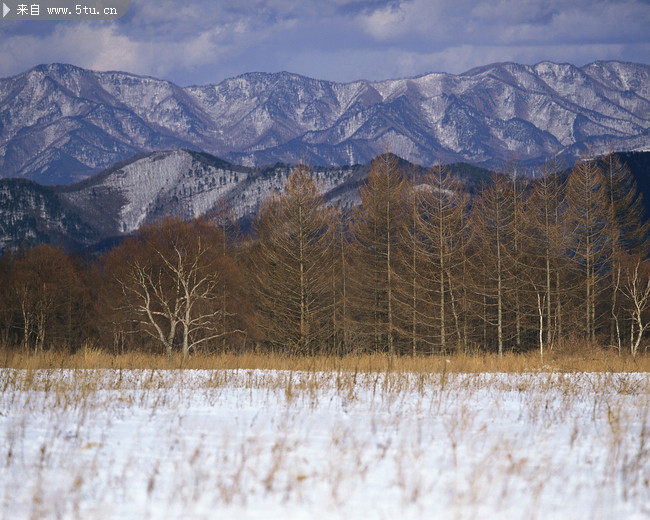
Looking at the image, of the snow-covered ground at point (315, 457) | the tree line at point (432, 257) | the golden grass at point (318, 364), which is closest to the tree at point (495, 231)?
the tree line at point (432, 257)

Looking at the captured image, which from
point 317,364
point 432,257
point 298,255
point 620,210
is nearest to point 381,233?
point 432,257

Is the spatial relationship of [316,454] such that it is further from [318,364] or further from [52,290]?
[52,290]

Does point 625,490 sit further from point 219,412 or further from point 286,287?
point 286,287

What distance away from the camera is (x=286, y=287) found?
2933 centimetres

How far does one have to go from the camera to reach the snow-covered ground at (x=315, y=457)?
4.34m

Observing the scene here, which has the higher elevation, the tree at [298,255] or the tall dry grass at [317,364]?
the tree at [298,255]

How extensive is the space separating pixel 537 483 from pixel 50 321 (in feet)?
171

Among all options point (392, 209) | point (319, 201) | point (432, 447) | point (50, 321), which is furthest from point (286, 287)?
point (50, 321)

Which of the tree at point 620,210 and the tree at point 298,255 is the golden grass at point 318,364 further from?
the tree at point 620,210

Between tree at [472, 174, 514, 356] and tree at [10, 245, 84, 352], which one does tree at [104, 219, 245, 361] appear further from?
tree at [472, 174, 514, 356]

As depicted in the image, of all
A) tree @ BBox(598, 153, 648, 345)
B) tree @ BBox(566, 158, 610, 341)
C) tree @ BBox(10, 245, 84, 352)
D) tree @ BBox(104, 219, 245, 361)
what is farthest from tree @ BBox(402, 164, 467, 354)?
tree @ BBox(10, 245, 84, 352)

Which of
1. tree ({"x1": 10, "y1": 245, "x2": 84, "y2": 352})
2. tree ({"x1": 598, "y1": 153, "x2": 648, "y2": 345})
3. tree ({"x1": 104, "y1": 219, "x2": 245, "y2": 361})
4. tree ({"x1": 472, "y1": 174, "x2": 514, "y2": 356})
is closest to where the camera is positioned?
tree ({"x1": 472, "y1": 174, "x2": 514, "y2": 356})

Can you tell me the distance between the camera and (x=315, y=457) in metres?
5.32

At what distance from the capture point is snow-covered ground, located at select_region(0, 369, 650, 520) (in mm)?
4344
